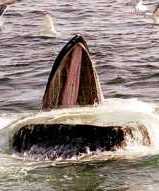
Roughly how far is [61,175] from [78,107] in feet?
7.77

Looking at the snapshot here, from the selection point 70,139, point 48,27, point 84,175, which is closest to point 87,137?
point 70,139

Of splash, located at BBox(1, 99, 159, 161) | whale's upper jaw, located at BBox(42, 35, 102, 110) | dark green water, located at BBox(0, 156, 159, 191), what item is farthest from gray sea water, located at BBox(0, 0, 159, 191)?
whale's upper jaw, located at BBox(42, 35, 102, 110)

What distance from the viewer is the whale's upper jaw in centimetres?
1357

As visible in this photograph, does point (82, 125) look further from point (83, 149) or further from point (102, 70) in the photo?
point (102, 70)

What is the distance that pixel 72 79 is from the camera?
13773 millimetres

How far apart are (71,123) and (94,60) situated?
32.9ft

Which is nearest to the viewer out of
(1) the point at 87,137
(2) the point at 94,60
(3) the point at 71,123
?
(1) the point at 87,137

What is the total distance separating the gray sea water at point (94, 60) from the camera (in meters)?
11.5

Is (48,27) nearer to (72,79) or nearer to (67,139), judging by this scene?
(72,79)

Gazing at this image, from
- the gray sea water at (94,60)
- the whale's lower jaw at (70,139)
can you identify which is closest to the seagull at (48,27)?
the gray sea water at (94,60)

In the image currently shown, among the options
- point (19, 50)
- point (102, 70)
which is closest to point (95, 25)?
point (19, 50)

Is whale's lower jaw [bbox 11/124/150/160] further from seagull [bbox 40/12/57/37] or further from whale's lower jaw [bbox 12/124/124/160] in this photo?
seagull [bbox 40/12/57/37]

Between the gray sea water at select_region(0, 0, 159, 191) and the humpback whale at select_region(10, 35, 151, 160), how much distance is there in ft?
0.93

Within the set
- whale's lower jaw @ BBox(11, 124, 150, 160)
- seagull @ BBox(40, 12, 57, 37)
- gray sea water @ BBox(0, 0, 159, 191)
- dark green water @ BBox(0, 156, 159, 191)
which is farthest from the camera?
seagull @ BBox(40, 12, 57, 37)
